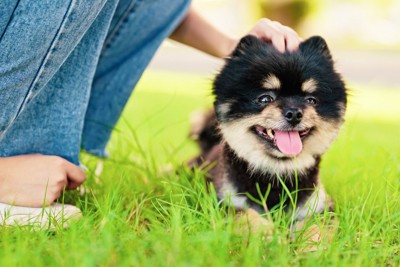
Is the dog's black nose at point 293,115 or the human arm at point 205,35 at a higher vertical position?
the human arm at point 205,35

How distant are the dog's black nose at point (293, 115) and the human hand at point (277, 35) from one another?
→ 0.87 ft

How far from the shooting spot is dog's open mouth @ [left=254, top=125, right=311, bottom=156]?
2.03 m

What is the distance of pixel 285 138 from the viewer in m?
2.05

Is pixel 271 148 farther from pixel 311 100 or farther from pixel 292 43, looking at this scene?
pixel 292 43

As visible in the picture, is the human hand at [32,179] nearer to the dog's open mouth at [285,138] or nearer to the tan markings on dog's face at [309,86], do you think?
the dog's open mouth at [285,138]

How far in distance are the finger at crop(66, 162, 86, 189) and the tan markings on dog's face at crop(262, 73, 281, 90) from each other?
0.76 meters

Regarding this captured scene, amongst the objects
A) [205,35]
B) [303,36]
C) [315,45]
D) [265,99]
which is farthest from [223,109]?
[303,36]

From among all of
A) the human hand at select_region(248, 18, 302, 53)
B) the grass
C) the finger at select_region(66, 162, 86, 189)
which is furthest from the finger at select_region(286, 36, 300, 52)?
the finger at select_region(66, 162, 86, 189)

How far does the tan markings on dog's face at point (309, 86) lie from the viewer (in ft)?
6.61

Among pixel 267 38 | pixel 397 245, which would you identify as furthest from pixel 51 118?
pixel 397 245

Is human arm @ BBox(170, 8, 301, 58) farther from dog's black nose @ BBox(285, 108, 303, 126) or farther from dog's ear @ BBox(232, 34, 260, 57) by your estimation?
dog's black nose @ BBox(285, 108, 303, 126)

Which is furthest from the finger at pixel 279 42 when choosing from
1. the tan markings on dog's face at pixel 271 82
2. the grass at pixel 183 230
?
the grass at pixel 183 230

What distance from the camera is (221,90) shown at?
2143 millimetres

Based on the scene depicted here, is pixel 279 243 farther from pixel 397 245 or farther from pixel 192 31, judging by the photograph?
pixel 192 31
